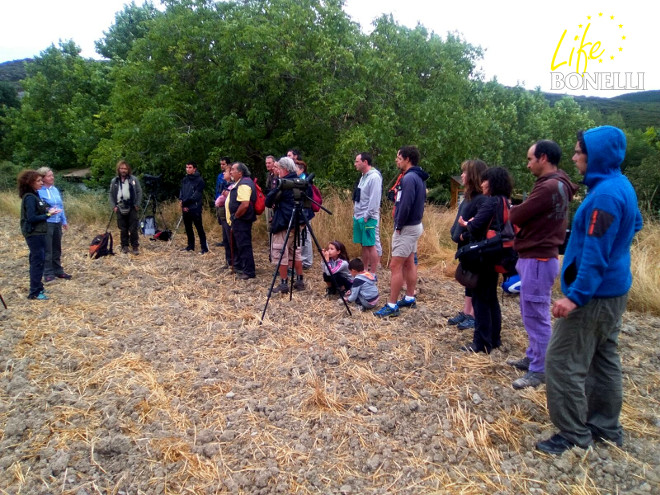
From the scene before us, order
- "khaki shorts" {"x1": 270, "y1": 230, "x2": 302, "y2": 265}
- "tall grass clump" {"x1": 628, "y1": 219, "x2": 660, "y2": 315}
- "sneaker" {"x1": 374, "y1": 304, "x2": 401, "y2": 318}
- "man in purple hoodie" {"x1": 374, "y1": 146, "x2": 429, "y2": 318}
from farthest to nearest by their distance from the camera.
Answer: "khaki shorts" {"x1": 270, "y1": 230, "x2": 302, "y2": 265} < "tall grass clump" {"x1": 628, "y1": 219, "x2": 660, "y2": 315} < "sneaker" {"x1": 374, "y1": 304, "x2": 401, "y2": 318} < "man in purple hoodie" {"x1": 374, "y1": 146, "x2": 429, "y2": 318}

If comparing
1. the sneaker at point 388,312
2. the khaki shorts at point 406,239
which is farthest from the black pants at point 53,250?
the khaki shorts at point 406,239

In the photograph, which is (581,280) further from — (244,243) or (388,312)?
(244,243)

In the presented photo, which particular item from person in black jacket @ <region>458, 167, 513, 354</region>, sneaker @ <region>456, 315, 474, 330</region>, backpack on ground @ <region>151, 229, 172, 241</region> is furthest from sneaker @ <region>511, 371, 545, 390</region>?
backpack on ground @ <region>151, 229, 172, 241</region>

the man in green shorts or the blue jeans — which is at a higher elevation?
the man in green shorts

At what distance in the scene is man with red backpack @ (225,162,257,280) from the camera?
6.49 m

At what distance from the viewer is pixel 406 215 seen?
15.6 ft

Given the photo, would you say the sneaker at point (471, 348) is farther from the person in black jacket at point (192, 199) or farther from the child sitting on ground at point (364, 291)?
the person in black jacket at point (192, 199)

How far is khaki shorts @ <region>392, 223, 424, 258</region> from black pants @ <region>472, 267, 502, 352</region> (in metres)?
0.99

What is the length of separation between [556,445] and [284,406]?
1.84m

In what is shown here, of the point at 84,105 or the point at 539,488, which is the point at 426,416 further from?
the point at 84,105

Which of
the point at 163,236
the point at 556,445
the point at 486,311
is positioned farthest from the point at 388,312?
the point at 163,236

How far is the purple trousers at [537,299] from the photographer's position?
3398mm

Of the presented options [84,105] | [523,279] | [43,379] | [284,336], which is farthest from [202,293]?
[84,105]

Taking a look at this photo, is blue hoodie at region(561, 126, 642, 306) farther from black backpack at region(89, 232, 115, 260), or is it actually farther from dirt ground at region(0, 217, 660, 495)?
black backpack at region(89, 232, 115, 260)
